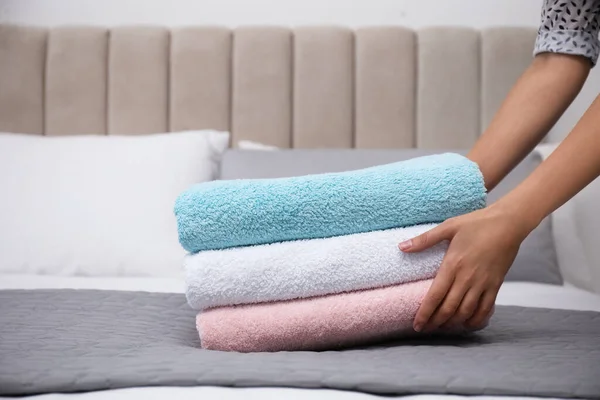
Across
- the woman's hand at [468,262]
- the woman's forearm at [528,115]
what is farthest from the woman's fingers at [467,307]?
the woman's forearm at [528,115]

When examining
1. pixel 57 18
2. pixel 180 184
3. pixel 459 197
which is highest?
pixel 57 18

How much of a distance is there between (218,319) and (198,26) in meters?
1.31

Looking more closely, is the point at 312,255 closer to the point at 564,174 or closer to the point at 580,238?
the point at 564,174

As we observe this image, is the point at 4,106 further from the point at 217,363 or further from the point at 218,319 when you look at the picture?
the point at 217,363

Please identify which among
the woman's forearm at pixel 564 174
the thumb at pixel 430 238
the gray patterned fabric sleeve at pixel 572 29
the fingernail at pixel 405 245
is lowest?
the fingernail at pixel 405 245

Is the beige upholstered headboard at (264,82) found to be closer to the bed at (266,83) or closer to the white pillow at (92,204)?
the bed at (266,83)

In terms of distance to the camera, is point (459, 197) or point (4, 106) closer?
point (459, 197)

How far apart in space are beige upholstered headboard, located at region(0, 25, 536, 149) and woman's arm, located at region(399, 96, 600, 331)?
1.10 metres

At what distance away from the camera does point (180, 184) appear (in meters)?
1.58

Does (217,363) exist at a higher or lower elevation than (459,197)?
lower

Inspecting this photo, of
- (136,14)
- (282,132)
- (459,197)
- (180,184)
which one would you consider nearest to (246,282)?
(459,197)

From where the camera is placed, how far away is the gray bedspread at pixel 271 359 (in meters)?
0.61

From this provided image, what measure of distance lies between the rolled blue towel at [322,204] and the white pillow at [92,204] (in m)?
0.71

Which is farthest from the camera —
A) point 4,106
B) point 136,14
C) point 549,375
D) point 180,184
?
point 136,14
